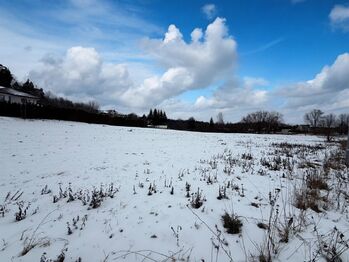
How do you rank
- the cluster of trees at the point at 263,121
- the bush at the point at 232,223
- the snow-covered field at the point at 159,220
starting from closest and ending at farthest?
the snow-covered field at the point at 159,220 < the bush at the point at 232,223 < the cluster of trees at the point at 263,121

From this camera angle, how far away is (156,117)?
101125mm

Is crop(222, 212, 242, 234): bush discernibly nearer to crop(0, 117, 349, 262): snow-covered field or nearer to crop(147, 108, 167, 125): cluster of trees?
crop(0, 117, 349, 262): snow-covered field

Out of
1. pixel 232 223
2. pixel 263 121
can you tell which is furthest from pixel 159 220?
pixel 263 121

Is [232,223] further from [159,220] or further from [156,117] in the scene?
[156,117]

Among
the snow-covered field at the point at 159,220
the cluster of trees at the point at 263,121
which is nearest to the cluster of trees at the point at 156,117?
the cluster of trees at the point at 263,121

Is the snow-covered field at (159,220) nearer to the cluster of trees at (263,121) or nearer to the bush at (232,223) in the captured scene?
the bush at (232,223)

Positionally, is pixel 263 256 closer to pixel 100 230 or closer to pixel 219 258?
pixel 219 258

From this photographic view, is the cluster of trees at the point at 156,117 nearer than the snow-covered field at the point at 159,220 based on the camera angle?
No

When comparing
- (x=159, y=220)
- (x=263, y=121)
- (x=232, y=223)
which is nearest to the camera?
(x=232, y=223)

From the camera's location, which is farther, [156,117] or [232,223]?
[156,117]

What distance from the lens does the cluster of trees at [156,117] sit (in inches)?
3807

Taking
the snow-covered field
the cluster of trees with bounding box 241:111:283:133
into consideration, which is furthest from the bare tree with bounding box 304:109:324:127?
the snow-covered field

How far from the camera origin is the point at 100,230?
3.90 m

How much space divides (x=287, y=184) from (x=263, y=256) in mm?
3985
